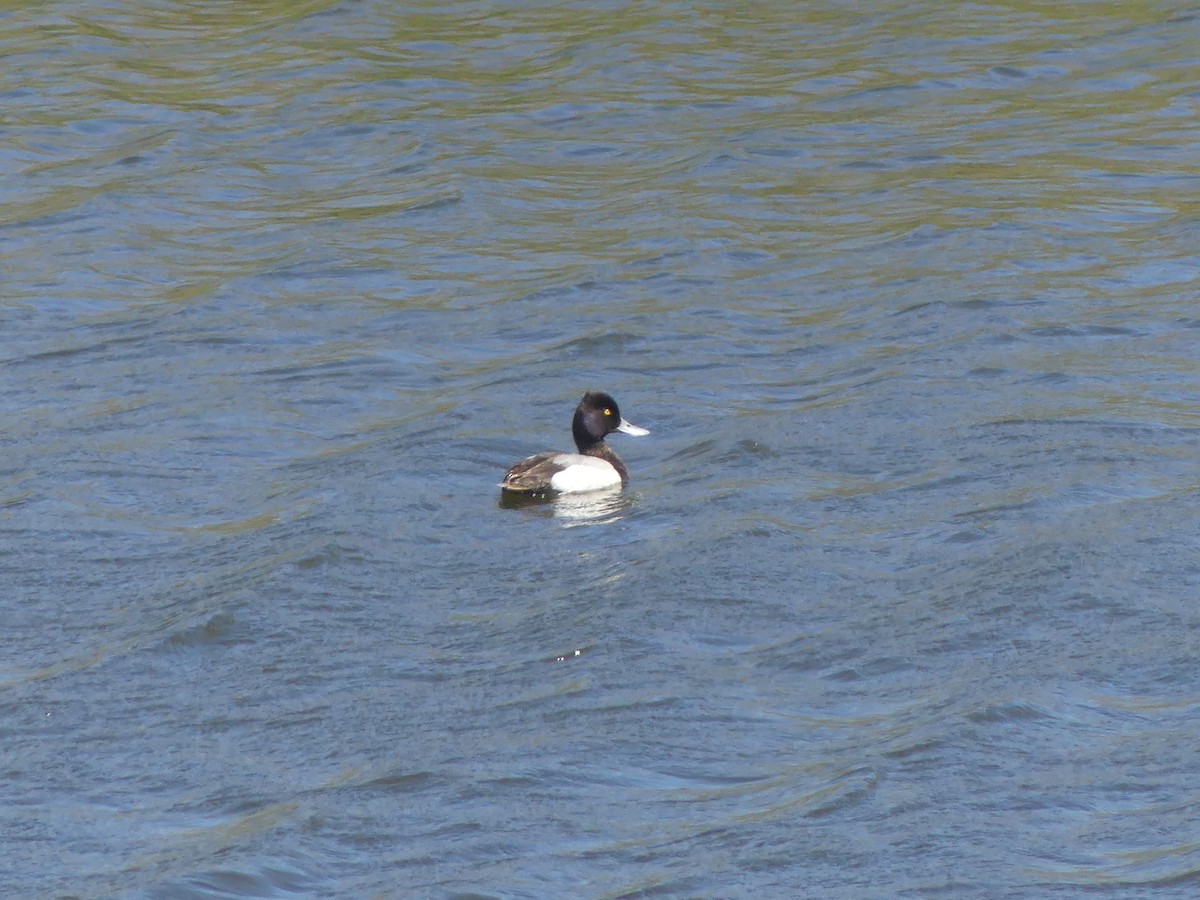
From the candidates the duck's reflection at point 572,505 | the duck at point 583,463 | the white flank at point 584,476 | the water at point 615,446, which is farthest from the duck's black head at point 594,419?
the duck's reflection at point 572,505

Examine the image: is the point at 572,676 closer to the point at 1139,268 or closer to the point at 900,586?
the point at 900,586

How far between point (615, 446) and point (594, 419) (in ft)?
2.42

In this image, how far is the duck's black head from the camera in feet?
45.8

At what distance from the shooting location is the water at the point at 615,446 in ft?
28.9

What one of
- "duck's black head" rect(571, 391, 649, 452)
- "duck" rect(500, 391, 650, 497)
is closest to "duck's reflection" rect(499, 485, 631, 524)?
"duck" rect(500, 391, 650, 497)

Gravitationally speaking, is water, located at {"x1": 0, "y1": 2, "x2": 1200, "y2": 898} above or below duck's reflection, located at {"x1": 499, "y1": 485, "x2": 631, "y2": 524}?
above

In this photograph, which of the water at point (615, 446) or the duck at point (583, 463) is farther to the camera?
the duck at point (583, 463)

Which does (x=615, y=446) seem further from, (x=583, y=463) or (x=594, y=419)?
(x=583, y=463)

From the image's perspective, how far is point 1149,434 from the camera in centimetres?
1334

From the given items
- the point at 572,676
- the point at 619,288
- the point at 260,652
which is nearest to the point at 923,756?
the point at 572,676

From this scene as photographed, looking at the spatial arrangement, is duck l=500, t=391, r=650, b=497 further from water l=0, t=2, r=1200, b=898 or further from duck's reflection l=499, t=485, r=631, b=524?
water l=0, t=2, r=1200, b=898

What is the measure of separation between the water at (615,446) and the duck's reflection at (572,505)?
6 centimetres

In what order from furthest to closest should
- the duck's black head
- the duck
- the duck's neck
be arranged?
1. the duck's black head
2. the duck's neck
3. the duck

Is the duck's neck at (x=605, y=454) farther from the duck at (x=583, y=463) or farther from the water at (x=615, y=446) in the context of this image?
the water at (x=615, y=446)
